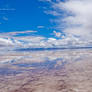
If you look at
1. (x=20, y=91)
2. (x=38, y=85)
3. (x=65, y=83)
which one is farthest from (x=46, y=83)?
(x=20, y=91)

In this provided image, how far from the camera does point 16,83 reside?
411 inches

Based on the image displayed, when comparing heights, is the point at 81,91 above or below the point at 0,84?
below

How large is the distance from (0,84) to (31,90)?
3.00 m

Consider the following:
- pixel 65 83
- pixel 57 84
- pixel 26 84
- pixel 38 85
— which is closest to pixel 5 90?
pixel 26 84

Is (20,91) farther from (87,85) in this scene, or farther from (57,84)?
(87,85)

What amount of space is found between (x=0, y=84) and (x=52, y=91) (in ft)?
15.0

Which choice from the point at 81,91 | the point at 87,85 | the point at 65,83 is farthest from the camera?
the point at 65,83

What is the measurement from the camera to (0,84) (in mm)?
10141

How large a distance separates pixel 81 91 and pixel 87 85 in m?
1.30

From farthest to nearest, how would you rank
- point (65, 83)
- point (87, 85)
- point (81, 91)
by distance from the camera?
point (65, 83)
point (87, 85)
point (81, 91)

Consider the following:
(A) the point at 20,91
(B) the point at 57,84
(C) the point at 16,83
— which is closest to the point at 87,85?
(B) the point at 57,84

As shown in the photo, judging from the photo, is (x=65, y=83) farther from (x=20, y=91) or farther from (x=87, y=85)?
(x=20, y=91)

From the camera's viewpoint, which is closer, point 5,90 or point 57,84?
point 5,90

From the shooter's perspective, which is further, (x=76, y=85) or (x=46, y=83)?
(x=46, y=83)
